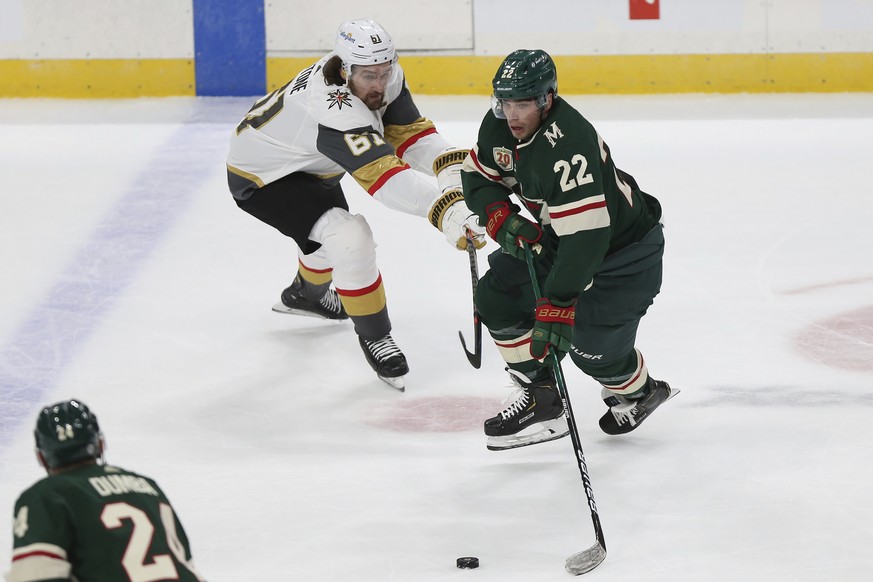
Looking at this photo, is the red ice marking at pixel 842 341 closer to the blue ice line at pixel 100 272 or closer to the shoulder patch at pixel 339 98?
the shoulder patch at pixel 339 98

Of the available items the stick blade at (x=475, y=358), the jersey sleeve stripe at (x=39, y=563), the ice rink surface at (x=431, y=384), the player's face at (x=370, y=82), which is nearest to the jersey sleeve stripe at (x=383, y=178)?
the player's face at (x=370, y=82)

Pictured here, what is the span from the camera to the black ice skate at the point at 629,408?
Answer: 3.27 m

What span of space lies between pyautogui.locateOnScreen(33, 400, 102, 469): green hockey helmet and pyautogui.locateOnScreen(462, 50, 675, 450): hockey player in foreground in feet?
4.06

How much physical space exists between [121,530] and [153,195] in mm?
3879

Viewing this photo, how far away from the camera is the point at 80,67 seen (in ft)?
24.0

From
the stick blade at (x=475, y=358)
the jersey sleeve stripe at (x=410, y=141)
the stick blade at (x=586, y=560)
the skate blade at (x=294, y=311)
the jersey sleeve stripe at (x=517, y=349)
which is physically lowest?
the stick blade at (x=586, y=560)

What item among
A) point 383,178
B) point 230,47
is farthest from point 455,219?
point 230,47

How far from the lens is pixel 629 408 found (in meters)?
3.27

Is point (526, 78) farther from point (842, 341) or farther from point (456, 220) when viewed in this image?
point (842, 341)

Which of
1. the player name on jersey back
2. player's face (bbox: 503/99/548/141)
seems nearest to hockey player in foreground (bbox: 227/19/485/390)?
player's face (bbox: 503/99/548/141)

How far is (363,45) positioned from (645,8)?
3.94m

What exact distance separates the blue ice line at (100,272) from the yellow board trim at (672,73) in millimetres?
1371

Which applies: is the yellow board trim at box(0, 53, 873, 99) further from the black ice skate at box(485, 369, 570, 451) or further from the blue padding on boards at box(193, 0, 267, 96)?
the black ice skate at box(485, 369, 570, 451)

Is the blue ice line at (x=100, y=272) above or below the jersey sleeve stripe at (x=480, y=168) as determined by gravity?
below
